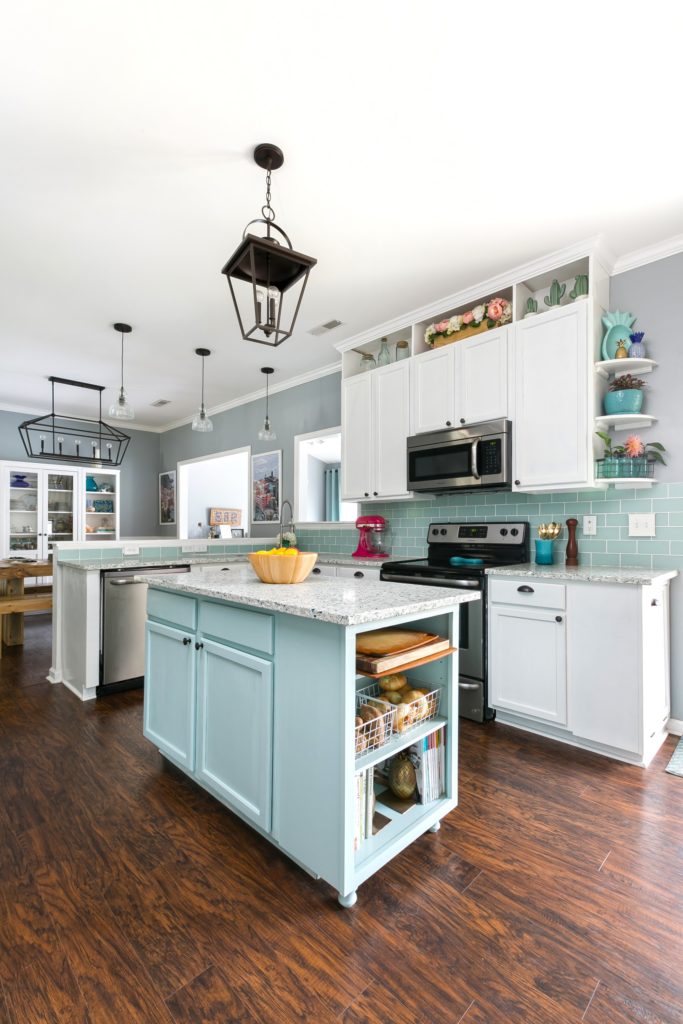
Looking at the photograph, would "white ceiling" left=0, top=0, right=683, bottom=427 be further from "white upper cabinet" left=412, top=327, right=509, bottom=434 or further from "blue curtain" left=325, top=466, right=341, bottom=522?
"blue curtain" left=325, top=466, right=341, bottom=522

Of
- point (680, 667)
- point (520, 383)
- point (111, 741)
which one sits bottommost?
point (111, 741)

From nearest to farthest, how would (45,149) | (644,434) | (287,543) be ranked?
(45,149) → (644,434) → (287,543)

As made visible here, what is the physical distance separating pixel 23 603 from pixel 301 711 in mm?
3873

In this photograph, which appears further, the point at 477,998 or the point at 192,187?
the point at 192,187

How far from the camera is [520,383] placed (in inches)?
118

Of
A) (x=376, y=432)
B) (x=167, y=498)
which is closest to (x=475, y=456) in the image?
(x=376, y=432)

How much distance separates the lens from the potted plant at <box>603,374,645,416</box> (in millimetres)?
2707

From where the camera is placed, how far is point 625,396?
2717 mm

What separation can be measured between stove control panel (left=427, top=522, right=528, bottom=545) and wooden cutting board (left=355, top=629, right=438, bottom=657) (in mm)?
1650

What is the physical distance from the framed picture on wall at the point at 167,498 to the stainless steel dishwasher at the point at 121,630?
3.96m

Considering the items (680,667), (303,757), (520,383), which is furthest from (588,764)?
(520,383)

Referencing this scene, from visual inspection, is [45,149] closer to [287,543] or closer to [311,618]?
[311,618]

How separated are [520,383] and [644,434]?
742mm

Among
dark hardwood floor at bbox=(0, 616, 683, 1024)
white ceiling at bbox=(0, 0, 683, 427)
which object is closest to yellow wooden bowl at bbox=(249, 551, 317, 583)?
dark hardwood floor at bbox=(0, 616, 683, 1024)
